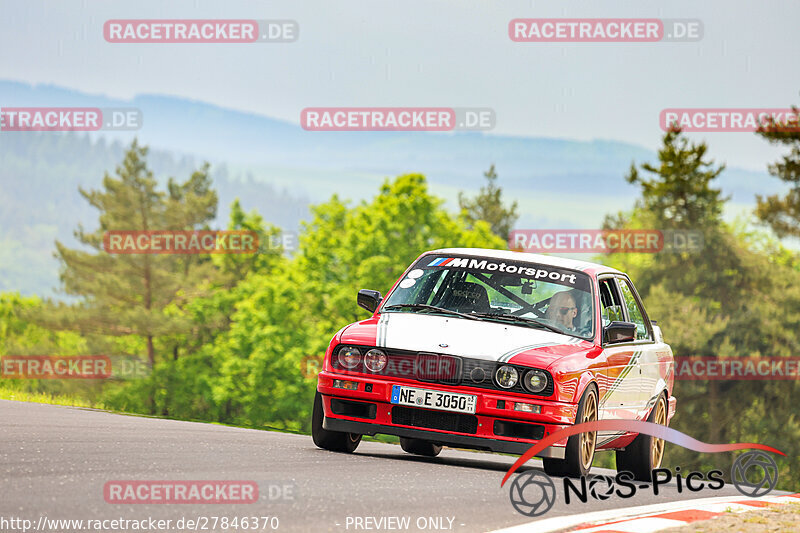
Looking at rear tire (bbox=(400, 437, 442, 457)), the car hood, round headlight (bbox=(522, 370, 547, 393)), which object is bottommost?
rear tire (bbox=(400, 437, 442, 457))

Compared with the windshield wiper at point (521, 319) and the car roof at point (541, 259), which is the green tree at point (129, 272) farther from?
the windshield wiper at point (521, 319)

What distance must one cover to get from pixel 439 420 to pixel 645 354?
2.92 meters

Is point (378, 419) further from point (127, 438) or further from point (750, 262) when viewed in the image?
point (750, 262)

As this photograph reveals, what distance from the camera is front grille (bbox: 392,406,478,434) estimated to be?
8.29 meters

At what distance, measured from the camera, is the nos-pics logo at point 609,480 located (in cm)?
758

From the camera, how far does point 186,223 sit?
7331 cm

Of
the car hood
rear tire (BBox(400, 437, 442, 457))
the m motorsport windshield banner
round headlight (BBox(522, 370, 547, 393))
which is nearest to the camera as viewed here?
round headlight (BBox(522, 370, 547, 393))

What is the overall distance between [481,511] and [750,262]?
158 ft

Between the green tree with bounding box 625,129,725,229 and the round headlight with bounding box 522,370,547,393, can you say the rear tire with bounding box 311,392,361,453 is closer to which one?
the round headlight with bounding box 522,370,547,393

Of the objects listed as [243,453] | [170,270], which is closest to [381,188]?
[170,270]

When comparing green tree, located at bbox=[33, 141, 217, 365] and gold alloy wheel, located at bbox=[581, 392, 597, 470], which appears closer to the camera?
gold alloy wheel, located at bbox=[581, 392, 597, 470]

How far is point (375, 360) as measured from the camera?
339 inches

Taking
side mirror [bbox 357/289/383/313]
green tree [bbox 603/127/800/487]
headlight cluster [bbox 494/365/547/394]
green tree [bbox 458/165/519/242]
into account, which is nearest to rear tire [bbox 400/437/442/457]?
side mirror [bbox 357/289/383/313]

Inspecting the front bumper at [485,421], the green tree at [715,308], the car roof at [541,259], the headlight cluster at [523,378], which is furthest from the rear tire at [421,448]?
the green tree at [715,308]
